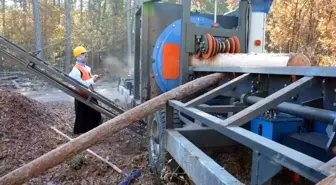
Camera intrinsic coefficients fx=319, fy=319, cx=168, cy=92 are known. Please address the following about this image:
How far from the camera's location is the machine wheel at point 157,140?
380 centimetres

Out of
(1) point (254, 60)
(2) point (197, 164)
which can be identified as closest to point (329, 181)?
(2) point (197, 164)

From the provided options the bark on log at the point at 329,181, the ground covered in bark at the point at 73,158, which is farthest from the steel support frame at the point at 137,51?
the bark on log at the point at 329,181

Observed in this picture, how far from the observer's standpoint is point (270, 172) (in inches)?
72.2

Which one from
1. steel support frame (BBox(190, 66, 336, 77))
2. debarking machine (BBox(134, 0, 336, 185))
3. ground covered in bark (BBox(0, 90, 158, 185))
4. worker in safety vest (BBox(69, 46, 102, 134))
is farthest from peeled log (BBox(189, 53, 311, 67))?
worker in safety vest (BBox(69, 46, 102, 134))

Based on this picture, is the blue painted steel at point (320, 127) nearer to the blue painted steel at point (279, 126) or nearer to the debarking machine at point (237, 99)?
the debarking machine at point (237, 99)

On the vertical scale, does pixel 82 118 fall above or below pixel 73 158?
above

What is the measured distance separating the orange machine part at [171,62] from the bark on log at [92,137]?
131 centimetres

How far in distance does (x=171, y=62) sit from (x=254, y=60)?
167 centimetres

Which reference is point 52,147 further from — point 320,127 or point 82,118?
point 320,127

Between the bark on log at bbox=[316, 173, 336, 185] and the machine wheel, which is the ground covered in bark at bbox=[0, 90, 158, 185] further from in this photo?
the bark on log at bbox=[316, 173, 336, 185]

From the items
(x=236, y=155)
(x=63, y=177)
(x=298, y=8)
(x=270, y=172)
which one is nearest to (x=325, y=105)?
(x=270, y=172)

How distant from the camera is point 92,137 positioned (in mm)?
3004

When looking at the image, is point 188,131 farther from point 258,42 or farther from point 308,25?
point 308,25

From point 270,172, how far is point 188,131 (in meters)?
1.75
